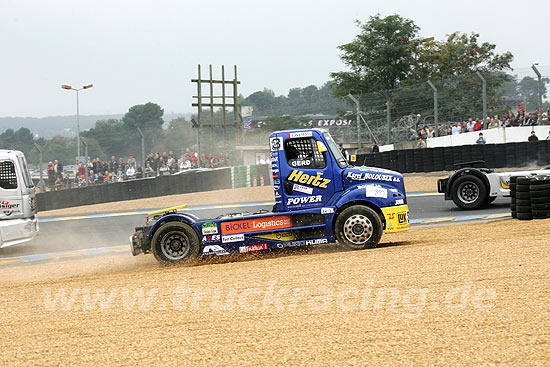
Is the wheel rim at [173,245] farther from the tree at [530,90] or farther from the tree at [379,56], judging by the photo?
the tree at [379,56]

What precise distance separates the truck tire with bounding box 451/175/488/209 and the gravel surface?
619 cm

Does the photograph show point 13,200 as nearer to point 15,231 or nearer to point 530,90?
point 15,231

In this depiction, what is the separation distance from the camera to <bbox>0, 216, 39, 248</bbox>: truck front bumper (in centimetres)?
1387

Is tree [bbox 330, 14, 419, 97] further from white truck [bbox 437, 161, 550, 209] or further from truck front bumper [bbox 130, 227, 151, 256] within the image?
truck front bumper [bbox 130, 227, 151, 256]

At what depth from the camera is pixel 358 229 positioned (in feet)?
32.4

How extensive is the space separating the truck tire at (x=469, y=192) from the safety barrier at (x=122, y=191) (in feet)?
44.6

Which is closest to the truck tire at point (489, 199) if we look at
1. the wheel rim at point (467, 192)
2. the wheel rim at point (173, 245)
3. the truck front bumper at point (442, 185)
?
the wheel rim at point (467, 192)

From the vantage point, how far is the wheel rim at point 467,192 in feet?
49.5

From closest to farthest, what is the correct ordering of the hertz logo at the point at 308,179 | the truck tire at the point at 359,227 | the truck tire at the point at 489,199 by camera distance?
the truck tire at the point at 359,227
the hertz logo at the point at 308,179
the truck tire at the point at 489,199

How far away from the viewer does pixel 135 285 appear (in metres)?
7.96

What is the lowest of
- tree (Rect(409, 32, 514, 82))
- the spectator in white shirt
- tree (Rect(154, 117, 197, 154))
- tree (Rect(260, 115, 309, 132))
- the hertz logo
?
the hertz logo

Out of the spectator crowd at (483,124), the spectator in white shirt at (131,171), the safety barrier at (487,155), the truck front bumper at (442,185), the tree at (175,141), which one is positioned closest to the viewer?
the truck front bumper at (442,185)

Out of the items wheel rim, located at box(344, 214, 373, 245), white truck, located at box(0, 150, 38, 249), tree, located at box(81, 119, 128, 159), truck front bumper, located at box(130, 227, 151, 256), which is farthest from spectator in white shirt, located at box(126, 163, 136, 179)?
wheel rim, located at box(344, 214, 373, 245)

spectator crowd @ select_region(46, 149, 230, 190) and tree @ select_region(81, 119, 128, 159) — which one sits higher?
tree @ select_region(81, 119, 128, 159)
